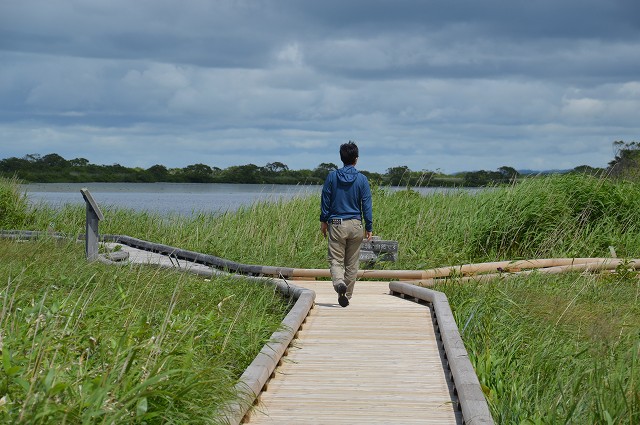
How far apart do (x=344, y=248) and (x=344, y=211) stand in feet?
1.64

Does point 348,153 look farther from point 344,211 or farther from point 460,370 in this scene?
point 460,370

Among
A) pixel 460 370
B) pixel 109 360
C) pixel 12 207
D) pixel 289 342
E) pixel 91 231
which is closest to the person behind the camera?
pixel 109 360

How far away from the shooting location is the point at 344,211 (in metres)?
10.1

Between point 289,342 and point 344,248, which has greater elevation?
point 344,248

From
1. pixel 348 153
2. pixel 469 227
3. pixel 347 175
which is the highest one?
pixel 348 153

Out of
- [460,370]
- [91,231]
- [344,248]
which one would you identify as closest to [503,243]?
[344,248]

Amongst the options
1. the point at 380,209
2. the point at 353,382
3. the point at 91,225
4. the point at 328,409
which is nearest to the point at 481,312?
the point at 353,382

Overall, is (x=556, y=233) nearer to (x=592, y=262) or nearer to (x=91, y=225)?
(x=592, y=262)

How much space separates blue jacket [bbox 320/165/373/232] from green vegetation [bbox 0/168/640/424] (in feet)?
5.92

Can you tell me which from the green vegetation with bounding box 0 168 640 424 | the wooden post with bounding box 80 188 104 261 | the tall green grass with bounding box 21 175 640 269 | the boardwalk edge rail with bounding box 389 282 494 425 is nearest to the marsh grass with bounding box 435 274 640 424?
the green vegetation with bounding box 0 168 640 424

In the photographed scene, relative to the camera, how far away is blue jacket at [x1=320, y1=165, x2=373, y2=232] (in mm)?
10062

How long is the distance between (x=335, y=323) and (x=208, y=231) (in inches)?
431

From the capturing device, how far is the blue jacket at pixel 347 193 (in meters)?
10.1

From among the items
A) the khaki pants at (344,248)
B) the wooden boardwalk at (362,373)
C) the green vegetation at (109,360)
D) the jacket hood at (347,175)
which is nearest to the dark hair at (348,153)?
the jacket hood at (347,175)
